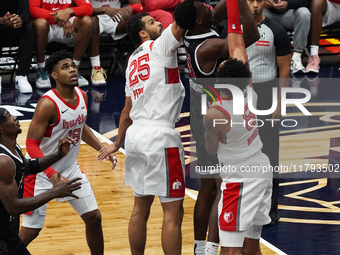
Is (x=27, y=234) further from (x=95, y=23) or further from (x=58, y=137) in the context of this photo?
(x=95, y=23)

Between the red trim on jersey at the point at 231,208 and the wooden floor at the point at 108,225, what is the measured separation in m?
0.89

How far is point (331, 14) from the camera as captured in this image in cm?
990

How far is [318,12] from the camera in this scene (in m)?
9.64

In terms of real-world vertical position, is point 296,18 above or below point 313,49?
above

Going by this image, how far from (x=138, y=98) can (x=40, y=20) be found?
5164 millimetres

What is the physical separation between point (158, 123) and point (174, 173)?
34 cm

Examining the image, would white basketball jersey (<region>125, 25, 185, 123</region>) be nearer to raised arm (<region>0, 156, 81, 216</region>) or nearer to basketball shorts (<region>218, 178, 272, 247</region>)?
basketball shorts (<region>218, 178, 272, 247</region>)

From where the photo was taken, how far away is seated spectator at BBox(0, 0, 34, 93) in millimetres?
8281

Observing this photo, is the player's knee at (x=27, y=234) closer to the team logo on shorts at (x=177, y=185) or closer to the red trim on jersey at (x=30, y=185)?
the red trim on jersey at (x=30, y=185)

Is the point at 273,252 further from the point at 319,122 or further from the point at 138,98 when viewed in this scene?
the point at 319,122

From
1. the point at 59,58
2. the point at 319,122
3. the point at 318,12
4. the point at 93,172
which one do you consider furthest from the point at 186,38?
the point at 318,12

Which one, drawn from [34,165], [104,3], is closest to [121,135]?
[34,165]

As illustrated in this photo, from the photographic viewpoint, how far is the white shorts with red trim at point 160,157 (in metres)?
3.89

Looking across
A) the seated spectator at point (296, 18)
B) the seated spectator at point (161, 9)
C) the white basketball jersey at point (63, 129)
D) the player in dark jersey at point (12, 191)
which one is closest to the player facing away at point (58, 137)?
the white basketball jersey at point (63, 129)
